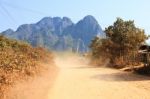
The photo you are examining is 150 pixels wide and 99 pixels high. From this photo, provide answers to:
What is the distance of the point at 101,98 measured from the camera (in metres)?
17.7

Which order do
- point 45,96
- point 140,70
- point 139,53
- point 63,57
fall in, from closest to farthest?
1. point 45,96
2. point 140,70
3. point 139,53
4. point 63,57

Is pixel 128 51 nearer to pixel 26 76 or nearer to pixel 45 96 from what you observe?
pixel 26 76

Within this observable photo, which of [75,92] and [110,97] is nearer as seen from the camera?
[110,97]

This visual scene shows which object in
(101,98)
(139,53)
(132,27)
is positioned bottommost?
(101,98)

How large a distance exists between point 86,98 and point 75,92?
86.1 inches

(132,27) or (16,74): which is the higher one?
(132,27)

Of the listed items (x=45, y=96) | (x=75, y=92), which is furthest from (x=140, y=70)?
(x=45, y=96)

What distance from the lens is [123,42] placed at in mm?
48969

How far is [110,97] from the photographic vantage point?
1814 cm

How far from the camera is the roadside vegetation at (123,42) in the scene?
48031mm

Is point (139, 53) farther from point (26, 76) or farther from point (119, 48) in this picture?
point (26, 76)

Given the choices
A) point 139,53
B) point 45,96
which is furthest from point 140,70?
point 45,96

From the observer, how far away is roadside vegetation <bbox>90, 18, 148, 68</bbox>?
158 ft

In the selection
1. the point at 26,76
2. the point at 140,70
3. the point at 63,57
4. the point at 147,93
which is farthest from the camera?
the point at 63,57
